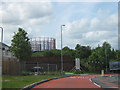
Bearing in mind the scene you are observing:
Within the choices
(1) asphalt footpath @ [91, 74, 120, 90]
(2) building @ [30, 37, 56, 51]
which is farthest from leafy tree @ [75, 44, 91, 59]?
(1) asphalt footpath @ [91, 74, 120, 90]

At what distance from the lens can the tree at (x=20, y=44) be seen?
5481 cm

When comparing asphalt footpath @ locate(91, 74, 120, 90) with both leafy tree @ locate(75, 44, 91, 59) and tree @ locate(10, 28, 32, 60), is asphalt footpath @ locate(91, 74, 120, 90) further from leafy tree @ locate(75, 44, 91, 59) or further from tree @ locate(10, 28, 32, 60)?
leafy tree @ locate(75, 44, 91, 59)

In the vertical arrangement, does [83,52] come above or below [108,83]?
above

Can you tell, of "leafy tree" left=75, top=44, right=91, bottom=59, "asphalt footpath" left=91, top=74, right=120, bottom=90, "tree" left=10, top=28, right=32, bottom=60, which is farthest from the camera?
"leafy tree" left=75, top=44, right=91, bottom=59

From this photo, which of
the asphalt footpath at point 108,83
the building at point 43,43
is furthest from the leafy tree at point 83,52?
the asphalt footpath at point 108,83

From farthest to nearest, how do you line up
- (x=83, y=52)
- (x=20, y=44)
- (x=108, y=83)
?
(x=83, y=52)
(x=20, y=44)
(x=108, y=83)

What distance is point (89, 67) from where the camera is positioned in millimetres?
79250

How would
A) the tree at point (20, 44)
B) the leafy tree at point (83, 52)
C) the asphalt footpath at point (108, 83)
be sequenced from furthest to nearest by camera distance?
the leafy tree at point (83, 52) → the tree at point (20, 44) → the asphalt footpath at point (108, 83)

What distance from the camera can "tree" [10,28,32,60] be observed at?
54.8 metres

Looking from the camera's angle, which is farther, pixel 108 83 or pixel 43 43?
pixel 43 43

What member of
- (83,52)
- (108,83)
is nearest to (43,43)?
(83,52)

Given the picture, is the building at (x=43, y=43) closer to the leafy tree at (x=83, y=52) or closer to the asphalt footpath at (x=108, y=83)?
the leafy tree at (x=83, y=52)

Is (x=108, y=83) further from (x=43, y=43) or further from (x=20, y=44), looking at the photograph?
(x=43, y=43)

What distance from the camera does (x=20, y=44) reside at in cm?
5512
